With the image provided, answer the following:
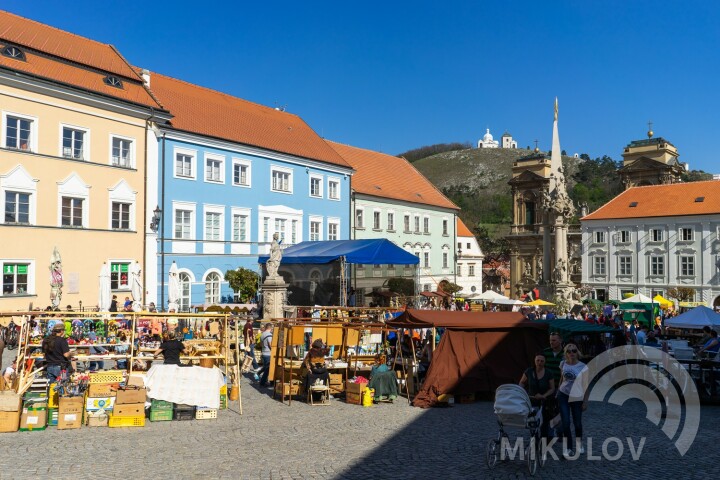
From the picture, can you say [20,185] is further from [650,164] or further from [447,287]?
[650,164]

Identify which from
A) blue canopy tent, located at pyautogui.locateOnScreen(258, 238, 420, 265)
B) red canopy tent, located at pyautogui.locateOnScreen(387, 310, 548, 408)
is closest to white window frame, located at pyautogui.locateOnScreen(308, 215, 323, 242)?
blue canopy tent, located at pyautogui.locateOnScreen(258, 238, 420, 265)

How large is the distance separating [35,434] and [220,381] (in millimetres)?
3312

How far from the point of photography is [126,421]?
1122cm

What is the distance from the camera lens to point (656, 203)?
49250 millimetres

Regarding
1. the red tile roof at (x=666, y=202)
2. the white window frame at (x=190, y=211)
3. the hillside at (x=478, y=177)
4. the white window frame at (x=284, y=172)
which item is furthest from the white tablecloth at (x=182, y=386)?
the hillside at (x=478, y=177)

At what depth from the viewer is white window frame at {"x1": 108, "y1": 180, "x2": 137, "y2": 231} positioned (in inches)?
1105

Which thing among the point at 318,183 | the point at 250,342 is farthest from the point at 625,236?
the point at 250,342

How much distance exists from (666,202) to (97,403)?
47190 millimetres

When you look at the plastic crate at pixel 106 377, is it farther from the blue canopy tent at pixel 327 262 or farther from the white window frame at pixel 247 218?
the white window frame at pixel 247 218

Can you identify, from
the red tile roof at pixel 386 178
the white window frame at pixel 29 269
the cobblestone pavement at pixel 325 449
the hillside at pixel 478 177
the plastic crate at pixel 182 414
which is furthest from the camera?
the hillside at pixel 478 177

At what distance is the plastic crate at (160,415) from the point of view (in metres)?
11.7

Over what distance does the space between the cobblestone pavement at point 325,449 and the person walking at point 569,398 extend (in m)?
0.33

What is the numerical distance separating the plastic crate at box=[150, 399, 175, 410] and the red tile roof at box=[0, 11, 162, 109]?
18.0m

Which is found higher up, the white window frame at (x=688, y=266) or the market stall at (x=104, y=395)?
the white window frame at (x=688, y=266)
